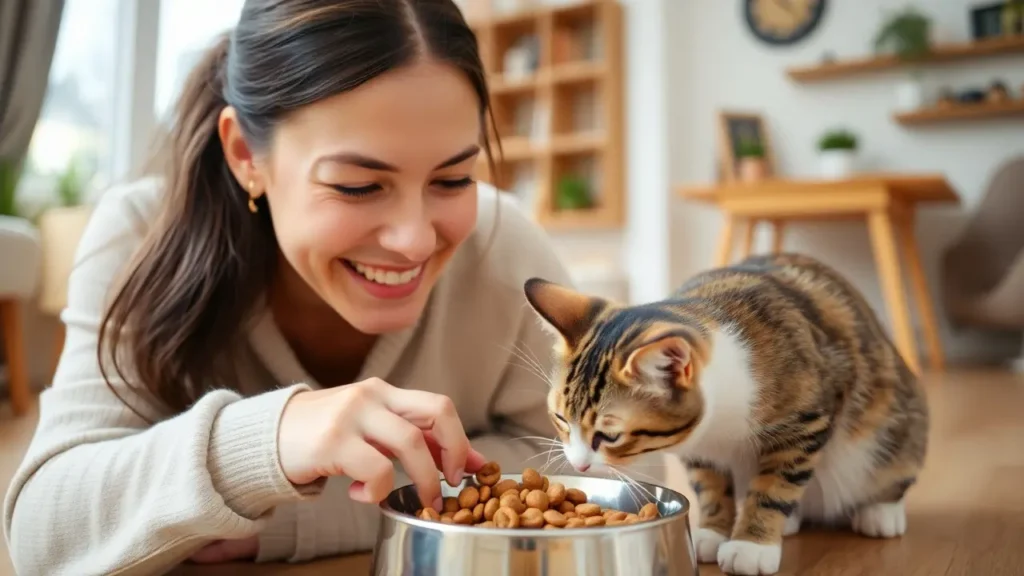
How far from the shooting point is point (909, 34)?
151 inches

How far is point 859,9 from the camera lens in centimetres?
415

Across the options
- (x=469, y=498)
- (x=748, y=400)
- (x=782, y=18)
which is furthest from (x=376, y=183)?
(x=782, y=18)

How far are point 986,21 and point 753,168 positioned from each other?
1226 mm

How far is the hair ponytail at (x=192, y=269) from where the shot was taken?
98cm

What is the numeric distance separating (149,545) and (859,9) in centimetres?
427

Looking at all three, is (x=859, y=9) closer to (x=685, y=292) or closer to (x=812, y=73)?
(x=812, y=73)

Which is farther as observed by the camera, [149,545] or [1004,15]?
[1004,15]

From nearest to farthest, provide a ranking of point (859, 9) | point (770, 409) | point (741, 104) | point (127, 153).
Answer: point (770, 409)
point (127, 153)
point (859, 9)
point (741, 104)

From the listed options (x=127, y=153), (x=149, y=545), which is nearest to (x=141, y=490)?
(x=149, y=545)

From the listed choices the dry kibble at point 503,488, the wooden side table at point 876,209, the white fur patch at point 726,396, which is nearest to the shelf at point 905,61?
the wooden side table at point 876,209

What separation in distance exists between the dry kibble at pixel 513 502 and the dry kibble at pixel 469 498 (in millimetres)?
34

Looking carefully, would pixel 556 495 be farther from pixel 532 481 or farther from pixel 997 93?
pixel 997 93

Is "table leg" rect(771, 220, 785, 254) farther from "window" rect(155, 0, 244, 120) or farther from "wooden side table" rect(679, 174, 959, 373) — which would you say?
"window" rect(155, 0, 244, 120)

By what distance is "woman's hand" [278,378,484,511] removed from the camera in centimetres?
71
